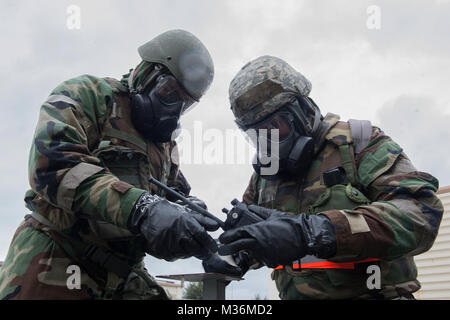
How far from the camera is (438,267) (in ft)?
28.9

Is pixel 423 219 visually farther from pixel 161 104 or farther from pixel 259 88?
pixel 161 104

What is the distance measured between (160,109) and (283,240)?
1.67m

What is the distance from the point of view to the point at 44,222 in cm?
294

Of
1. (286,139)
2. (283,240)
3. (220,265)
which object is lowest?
(220,265)

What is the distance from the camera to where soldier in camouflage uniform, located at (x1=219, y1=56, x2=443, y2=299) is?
253cm

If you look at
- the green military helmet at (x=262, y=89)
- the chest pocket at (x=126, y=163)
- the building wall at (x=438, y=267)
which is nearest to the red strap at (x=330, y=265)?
the green military helmet at (x=262, y=89)

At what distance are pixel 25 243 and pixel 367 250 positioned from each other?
239cm

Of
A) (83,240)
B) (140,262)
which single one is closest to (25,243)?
(83,240)

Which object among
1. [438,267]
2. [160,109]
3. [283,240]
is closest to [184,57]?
[160,109]

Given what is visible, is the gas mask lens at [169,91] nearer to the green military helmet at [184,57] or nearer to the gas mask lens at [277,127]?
the green military helmet at [184,57]

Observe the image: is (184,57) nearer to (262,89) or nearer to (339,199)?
(262,89)

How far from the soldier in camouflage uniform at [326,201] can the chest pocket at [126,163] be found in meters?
1.00

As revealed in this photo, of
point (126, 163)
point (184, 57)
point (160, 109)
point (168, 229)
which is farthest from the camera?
point (184, 57)

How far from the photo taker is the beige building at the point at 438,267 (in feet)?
28.2
